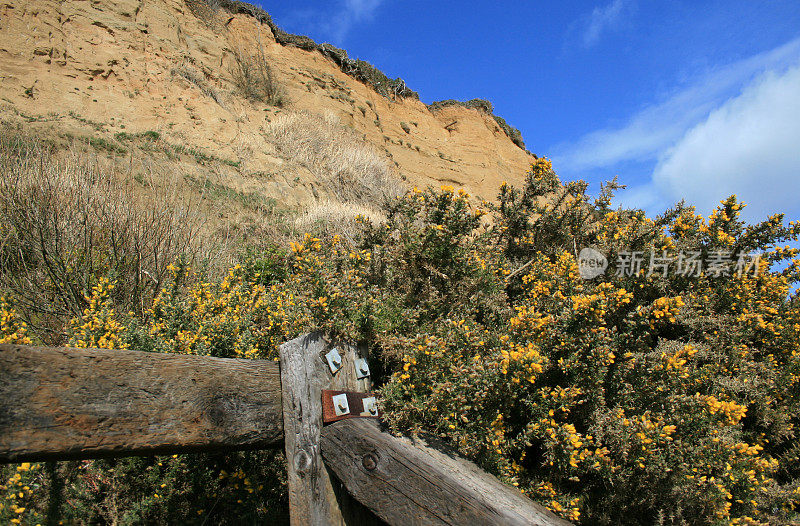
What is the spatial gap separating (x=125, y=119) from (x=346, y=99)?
9.99 metres

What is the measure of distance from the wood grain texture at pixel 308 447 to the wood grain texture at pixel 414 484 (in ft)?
0.22

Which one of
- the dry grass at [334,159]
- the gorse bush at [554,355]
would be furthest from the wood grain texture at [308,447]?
the dry grass at [334,159]

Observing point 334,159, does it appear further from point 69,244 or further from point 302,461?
point 302,461

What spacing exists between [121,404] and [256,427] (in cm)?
51

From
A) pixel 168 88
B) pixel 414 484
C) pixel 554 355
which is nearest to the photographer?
pixel 414 484

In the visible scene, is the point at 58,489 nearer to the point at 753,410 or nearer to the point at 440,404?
the point at 440,404

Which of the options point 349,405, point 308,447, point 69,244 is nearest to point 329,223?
point 69,244

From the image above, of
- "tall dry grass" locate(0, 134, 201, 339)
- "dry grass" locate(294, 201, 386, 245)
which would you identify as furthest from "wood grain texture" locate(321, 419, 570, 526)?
"dry grass" locate(294, 201, 386, 245)

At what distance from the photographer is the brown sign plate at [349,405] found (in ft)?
5.85

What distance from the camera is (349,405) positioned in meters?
1.87

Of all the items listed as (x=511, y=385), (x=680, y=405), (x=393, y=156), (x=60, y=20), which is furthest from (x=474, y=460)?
(x=393, y=156)

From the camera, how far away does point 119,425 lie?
1.21m

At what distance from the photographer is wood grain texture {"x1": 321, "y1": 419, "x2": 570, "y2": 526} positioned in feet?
4.98

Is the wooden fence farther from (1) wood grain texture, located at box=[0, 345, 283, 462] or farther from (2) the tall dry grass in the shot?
(2) the tall dry grass
